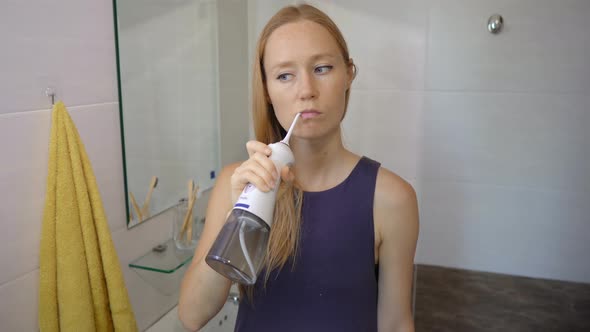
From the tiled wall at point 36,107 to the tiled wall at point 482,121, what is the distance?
0.82 m

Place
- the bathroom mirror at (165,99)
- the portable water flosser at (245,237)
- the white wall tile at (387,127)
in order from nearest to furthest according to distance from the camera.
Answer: the portable water flosser at (245,237) < the bathroom mirror at (165,99) < the white wall tile at (387,127)

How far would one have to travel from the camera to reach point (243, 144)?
165 cm

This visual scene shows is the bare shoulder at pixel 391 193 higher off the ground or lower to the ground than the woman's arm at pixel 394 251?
higher

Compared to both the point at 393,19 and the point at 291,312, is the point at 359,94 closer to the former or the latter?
the point at 393,19

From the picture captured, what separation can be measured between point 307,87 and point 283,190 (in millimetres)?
208

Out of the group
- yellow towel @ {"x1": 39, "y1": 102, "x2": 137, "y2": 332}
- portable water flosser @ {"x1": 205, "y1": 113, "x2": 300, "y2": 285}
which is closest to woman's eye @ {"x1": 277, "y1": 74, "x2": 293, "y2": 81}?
portable water flosser @ {"x1": 205, "y1": 113, "x2": 300, "y2": 285}

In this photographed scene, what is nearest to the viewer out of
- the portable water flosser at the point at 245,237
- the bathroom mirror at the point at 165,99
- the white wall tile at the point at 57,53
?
the portable water flosser at the point at 245,237

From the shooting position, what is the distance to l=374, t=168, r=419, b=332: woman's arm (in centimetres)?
85

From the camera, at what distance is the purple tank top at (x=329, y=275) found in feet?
2.68

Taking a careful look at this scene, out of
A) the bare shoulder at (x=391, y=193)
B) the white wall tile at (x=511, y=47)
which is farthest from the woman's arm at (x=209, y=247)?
the white wall tile at (x=511, y=47)

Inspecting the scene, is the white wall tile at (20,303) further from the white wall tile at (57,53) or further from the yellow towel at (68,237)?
the white wall tile at (57,53)

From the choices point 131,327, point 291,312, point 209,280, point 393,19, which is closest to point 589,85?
point 393,19

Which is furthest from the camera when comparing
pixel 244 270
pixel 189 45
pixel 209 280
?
pixel 189 45

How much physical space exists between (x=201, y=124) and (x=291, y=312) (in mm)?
706
